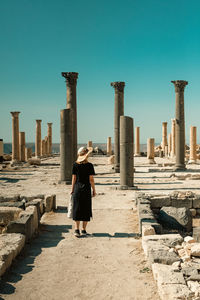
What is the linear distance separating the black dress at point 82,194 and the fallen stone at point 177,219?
325 centimetres

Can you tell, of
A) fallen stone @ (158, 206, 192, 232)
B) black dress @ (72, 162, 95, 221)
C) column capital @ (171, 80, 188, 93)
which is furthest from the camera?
column capital @ (171, 80, 188, 93)

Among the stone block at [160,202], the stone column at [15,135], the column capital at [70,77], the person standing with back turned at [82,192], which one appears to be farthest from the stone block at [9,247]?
the stone column at [15,135]

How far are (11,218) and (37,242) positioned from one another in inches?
69.5

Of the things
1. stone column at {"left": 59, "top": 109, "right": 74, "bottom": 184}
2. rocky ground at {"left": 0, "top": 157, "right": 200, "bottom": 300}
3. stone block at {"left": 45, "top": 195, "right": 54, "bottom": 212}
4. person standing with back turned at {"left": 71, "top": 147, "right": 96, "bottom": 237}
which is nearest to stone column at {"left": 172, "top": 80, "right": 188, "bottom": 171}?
stone column at {"left": 59, "top": 109, "right": 74, "bottom": 184}

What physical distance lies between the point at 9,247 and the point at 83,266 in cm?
130

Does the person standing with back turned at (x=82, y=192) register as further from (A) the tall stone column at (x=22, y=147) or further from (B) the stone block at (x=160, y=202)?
(A) the tall stone column at (x=22, y=147)

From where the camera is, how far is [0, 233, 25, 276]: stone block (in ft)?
16.9

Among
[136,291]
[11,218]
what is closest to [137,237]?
[136,291]

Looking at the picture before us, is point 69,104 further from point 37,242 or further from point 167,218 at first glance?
point 37,242

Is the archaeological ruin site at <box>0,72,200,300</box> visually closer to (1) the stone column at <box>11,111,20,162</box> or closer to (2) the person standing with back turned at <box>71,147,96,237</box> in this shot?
(2) the person standing with back turned at <box>71,147,96,237</box>

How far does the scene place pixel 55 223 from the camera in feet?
28.9

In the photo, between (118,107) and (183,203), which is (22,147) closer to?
(118,107)

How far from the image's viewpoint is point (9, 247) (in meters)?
5.73

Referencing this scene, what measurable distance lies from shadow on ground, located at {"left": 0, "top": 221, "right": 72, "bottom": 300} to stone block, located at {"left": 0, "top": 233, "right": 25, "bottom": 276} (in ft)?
0.39
